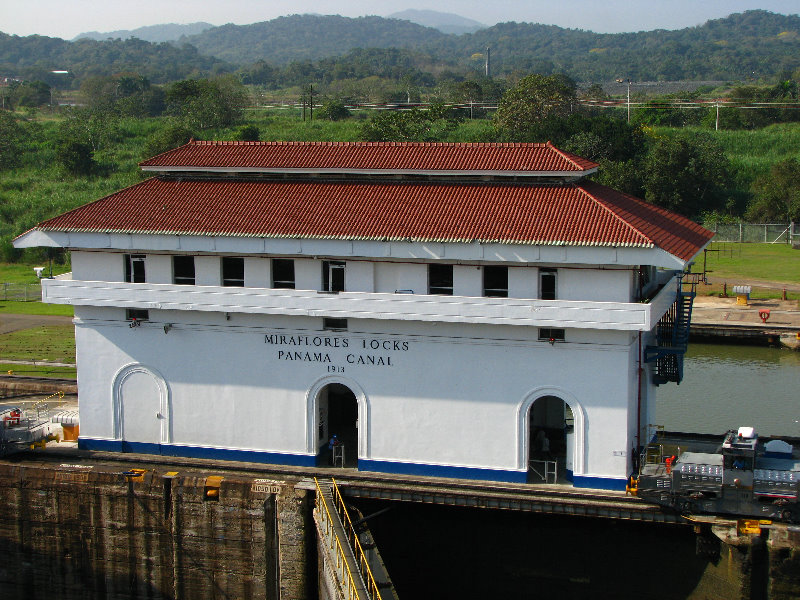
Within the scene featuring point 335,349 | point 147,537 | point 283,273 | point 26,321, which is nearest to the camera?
point 147,537

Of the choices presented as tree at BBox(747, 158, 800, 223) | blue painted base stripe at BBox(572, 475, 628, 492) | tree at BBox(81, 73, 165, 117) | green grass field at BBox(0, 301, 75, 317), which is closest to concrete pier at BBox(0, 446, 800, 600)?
blue painted base stripe at BBox(572, 475, 628, 492)

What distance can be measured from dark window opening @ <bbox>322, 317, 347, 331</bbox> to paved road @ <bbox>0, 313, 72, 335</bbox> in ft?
95.9

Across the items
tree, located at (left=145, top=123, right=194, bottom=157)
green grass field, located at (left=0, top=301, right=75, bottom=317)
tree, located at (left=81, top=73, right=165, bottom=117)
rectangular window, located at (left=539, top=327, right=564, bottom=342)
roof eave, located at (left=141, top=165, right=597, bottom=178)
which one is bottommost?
green grass field, located at (left=0, top=301, right=75, bottom=317)

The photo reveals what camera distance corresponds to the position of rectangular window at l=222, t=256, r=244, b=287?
2967cm

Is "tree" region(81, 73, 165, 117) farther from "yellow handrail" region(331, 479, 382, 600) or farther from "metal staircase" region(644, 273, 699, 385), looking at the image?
"yellow handrail" region(331, 479, 382, 600)

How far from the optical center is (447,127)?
92.8m

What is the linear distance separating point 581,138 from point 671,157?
6881mm

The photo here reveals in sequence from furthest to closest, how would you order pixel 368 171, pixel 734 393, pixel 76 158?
pixel 76 158 < pixel 734 393 < pixel 368 171

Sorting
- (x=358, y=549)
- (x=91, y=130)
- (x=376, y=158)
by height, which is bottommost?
(x=358, y=549)

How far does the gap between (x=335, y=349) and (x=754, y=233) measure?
2240 inches

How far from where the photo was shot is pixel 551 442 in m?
30.4

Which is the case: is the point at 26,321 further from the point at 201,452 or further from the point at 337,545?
the point at 337,545

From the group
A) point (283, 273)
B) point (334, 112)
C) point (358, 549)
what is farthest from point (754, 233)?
point (358, 549)

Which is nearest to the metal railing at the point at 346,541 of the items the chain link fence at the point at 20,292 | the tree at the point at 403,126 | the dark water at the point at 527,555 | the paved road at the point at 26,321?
the dark water at the point at 527,555
